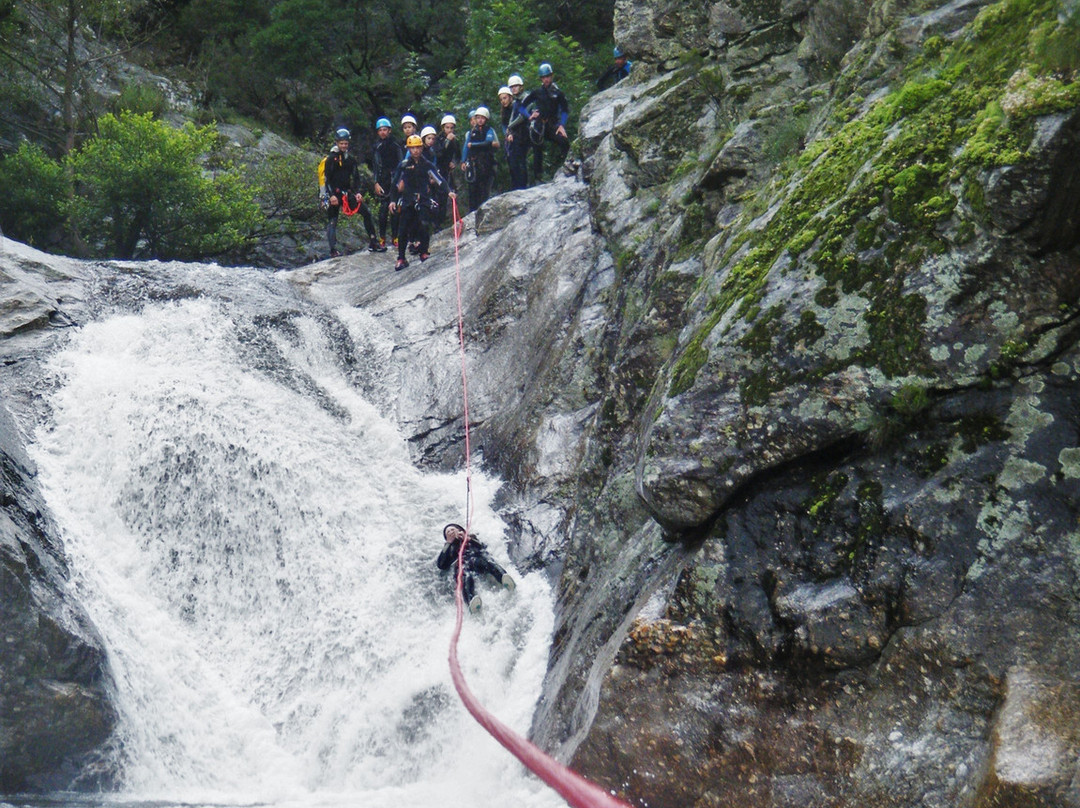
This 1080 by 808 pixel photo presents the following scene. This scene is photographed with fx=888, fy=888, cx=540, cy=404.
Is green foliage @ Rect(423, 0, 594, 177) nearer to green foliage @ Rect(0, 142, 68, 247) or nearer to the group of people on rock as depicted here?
the group of people on rock

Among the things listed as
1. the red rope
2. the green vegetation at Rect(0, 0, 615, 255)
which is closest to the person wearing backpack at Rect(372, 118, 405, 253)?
the green vegetation at Rect(0, 0, 615, 255)

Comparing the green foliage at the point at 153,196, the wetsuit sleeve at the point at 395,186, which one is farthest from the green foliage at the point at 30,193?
the wetsuit sleeve at the point at 395,186

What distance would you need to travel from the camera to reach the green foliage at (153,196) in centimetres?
1802

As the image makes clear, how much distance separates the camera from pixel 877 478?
4.94 m

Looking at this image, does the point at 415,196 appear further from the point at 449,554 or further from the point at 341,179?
the point at 449,554

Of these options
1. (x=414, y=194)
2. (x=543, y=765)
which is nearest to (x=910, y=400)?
(x=543, y=765)

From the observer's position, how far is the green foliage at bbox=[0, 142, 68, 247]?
18.5 metres

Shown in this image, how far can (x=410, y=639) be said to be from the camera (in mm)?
8711

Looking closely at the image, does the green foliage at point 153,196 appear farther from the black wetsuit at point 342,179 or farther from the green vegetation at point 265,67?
the black wetsuit at point 342,179

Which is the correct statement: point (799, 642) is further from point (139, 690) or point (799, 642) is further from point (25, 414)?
point (25, 414)

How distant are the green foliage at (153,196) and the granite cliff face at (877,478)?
14.8 meters

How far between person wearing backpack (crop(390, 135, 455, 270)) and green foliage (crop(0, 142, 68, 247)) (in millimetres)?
8157

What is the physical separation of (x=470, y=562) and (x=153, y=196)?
13.4 m

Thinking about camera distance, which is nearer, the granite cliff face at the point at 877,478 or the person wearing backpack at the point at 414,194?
the granite cliff face at the point at 877,478
